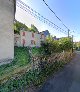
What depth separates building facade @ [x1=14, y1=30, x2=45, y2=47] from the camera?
24.5m

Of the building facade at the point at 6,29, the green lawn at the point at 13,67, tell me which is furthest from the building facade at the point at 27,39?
the building facade at the point at 6,29

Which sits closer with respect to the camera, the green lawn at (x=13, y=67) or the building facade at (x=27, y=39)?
the green lawn at (x=13, y=67)

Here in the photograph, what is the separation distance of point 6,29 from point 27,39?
1234 centimetres

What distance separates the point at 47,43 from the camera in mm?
20766

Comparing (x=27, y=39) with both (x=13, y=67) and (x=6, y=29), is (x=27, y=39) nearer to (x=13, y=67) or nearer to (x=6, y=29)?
(x=6, y=29)

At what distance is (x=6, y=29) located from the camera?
14.1 meters

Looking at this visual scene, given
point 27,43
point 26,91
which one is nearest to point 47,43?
point 27,43

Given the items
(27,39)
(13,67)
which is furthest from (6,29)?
(27,39)

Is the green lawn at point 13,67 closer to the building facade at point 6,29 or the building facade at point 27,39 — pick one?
the building facade at point 6,29

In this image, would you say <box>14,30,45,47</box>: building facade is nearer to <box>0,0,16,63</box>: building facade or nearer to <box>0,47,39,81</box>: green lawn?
<box>0,47,39,81</box>: green lawn

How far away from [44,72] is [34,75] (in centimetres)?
171

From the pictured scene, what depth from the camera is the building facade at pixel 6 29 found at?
44.1 feet

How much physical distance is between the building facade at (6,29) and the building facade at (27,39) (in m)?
9.17

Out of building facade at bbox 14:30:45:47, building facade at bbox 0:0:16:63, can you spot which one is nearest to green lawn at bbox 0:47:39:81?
building facade at bbox 0:0:16:63
